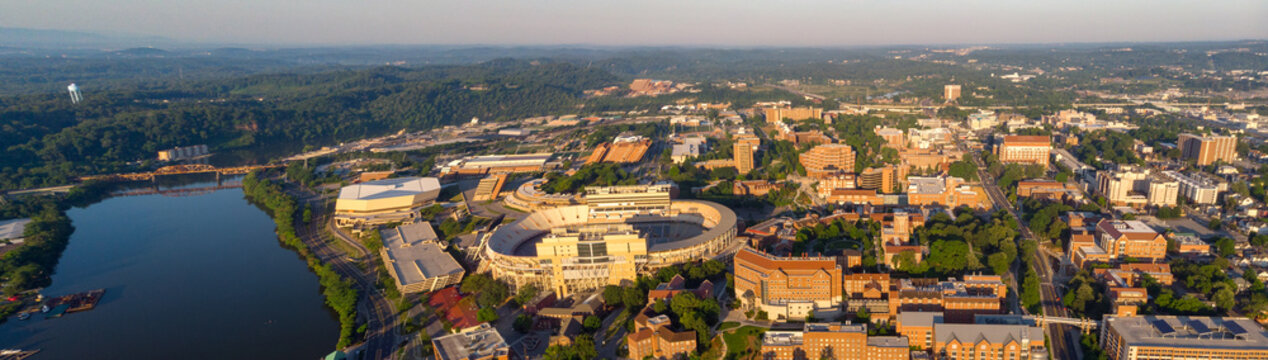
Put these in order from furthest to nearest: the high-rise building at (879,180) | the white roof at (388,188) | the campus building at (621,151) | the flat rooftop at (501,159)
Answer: the campus building at (621,151)
the flat rooftop at (501,159)
the high-rise building at (879,180)
the white roof at (388,188)

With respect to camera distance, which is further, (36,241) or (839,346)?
(36,241)

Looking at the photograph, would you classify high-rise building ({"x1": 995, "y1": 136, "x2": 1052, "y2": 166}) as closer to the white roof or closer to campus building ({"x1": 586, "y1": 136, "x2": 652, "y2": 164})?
campus building ({"x1": 586, "y1": 136, "x2": 652, "y2": 164})

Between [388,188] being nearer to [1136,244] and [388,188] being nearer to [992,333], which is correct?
[992,333]

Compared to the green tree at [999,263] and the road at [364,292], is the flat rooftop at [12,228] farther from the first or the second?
the green tree at [999,263]

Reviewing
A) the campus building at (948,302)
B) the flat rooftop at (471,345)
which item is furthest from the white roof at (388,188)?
the campus building at (948,302)

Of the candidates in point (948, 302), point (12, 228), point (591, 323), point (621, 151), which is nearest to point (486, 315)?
point (591, 323)

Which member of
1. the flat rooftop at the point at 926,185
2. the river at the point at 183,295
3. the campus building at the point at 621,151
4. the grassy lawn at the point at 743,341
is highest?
the flat rooftop at the point at 926,185

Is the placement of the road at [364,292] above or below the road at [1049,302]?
below
